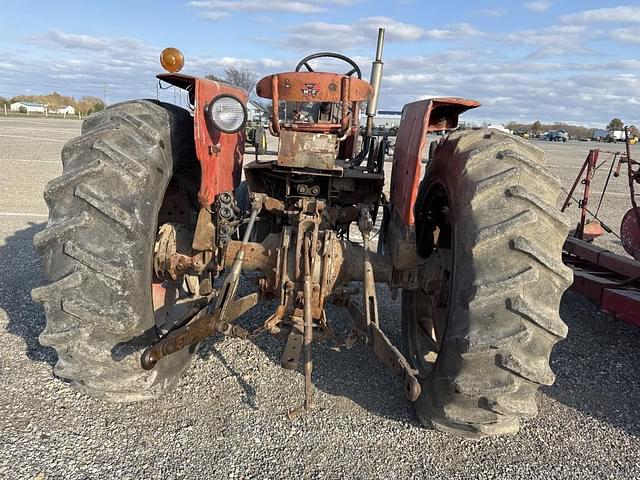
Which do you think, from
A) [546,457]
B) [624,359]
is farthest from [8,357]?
[624,359]

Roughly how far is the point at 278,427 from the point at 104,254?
1305 millimetres

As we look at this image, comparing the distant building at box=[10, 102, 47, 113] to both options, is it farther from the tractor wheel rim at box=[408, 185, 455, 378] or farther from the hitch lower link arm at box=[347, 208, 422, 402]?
the hitch lower link arm at box=[347, 208, 422, 402]

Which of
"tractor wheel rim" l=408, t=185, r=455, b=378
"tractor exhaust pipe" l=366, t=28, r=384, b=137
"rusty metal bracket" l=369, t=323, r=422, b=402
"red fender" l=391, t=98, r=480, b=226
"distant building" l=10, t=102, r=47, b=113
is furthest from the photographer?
"distant building" l=10, t=102, r=47, b=113

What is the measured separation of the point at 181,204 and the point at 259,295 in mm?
1167

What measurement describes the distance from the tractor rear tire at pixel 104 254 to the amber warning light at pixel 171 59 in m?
0.40

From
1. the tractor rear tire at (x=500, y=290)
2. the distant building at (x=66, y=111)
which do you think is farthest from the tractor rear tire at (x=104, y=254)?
the distant building at (x=66, y=111)

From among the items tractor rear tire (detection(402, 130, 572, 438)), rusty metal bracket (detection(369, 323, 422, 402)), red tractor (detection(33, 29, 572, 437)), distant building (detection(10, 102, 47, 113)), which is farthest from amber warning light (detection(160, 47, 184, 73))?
distant building (detection(10, 102, 47, 113))

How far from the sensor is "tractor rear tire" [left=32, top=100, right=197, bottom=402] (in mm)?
2359

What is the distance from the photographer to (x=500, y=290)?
7.05ft

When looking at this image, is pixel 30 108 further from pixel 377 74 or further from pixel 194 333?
pixel 194 333

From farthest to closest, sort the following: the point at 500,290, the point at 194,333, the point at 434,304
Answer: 1. the point at 434,304
2. the point at 194,333
3. the point at 500,290

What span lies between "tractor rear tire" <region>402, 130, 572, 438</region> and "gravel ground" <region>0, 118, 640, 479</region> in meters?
0.39

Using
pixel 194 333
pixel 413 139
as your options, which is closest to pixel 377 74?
pixel 413 139

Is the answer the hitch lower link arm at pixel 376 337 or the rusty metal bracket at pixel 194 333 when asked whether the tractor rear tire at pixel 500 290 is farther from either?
the rusty metal bracket at pixel 194 333
